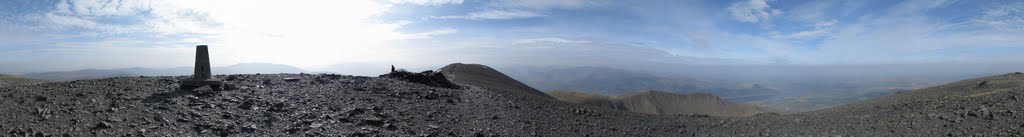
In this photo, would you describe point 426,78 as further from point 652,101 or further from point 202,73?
point 652,101

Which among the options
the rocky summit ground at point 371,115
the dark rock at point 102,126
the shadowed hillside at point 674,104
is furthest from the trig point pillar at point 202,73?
the shadowed hillside at point 674,104

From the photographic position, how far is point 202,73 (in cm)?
1309

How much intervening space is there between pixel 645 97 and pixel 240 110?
134 feet

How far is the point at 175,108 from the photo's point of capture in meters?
10.2

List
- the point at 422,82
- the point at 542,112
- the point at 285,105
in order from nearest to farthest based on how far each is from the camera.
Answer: the point at 285,105 < the point at 542,112 < the point at 422,82

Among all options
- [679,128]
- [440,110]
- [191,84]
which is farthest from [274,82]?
[679,128]

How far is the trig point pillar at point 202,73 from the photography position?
12.6 meters

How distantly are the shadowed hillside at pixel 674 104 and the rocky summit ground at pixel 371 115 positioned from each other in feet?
72.5

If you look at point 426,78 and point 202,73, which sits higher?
point 202,73

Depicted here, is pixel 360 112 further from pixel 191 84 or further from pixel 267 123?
pixel 191 84

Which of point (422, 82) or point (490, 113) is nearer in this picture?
point (490, 113)

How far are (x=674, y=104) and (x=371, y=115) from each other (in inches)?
1701

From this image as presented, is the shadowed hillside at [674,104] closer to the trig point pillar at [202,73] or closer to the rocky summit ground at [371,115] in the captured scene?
the rocky summit ground at [371,115]

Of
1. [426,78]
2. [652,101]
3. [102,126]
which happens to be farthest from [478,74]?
[652,101]
